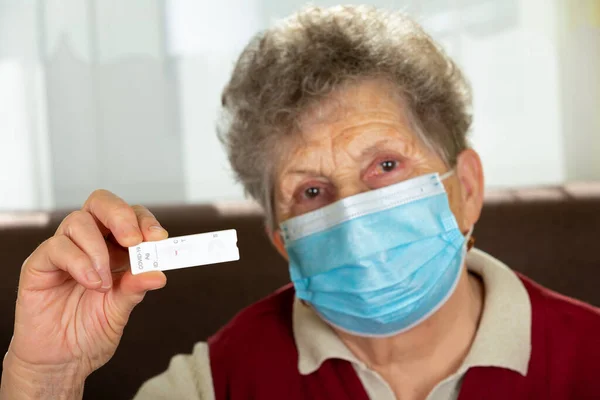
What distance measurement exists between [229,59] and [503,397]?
1630mm

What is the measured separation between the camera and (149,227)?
1.12m

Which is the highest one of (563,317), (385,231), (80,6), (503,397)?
(80,6)

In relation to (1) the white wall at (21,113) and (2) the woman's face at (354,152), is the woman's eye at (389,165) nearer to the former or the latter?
(2) the woman's face at (354,152)

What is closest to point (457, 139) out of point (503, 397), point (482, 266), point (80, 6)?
point (482, 266)

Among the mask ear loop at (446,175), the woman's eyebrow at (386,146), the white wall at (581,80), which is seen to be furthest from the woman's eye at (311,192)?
the white wall at (581,80)

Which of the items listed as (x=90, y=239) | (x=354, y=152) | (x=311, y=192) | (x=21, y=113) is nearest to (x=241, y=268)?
(x=311, y=192)

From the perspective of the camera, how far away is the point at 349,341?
1567mm

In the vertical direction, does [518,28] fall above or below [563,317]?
above

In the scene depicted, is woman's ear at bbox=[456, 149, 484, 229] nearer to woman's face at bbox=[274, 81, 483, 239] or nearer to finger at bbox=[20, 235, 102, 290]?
woman's face at bbox=[274, 81, 483, 239]

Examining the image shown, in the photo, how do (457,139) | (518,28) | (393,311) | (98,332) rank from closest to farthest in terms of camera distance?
(98,332)
(393,311)
(457,139)
(518,28)

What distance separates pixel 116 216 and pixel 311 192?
0.50 metres

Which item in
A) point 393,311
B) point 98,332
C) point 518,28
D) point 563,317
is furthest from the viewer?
point 518,28

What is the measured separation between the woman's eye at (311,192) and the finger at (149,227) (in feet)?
1.44

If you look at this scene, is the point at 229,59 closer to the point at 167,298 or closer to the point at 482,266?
the point at 167,298
